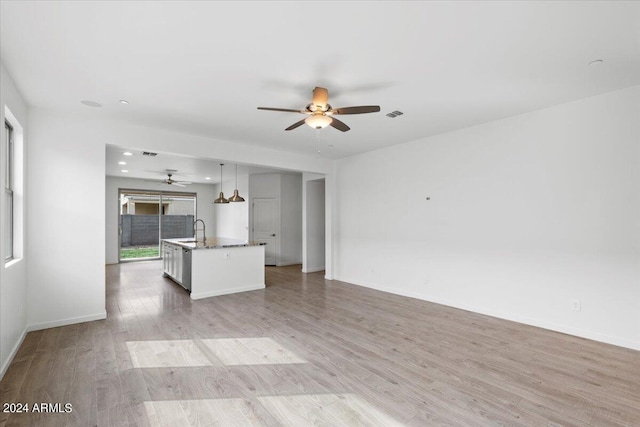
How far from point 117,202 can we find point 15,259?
6824 mm

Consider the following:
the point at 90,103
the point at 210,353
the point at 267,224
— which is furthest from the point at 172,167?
the point at 210,353

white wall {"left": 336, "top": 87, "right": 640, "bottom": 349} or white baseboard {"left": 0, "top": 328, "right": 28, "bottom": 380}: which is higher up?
white wall {"left": 336, "top": 87, "right": 640, "bottom": 349}

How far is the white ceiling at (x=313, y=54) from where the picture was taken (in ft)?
6.71

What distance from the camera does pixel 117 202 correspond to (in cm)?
941

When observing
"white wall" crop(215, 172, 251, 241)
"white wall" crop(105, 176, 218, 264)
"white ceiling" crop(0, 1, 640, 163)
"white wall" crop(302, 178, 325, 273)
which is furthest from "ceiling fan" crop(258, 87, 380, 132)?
"white wall" crop(105, 176, 218, 264)

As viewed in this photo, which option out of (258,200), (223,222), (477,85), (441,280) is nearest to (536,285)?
(441,280)

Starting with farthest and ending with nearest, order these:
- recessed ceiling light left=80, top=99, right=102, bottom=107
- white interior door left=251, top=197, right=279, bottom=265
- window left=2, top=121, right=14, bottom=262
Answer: white interior door left=251, top=197, right=279, bottom=265
recessed ceiling light left=80, top=99, right=102, bottom=107
window left=2, top=121, right=14, bottom=262

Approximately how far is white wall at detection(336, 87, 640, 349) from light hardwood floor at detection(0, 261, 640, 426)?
1.34ft

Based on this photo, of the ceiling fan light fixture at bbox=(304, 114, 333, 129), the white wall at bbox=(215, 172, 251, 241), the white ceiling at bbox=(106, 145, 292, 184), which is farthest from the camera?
the white wall at bbox=(215, 172, 251, 241)

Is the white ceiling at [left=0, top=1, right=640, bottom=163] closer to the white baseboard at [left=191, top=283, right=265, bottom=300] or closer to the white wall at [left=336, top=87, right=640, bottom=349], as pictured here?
the white wall at [left=336, top=87, right=640, bottom=349]

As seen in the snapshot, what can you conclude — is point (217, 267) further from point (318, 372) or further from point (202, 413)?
point (202, 413)

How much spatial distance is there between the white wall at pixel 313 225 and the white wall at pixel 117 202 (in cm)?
495

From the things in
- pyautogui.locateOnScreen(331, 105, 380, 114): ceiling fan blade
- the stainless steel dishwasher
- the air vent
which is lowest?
the stainless steel dishwasher

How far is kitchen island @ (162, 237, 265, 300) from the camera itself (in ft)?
17.1
